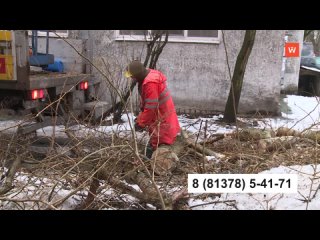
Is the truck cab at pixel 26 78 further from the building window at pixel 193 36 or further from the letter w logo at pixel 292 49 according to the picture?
the letter w logo at pixel 292 49

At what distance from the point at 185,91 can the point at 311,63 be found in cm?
809

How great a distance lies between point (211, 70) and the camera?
32.5 ft

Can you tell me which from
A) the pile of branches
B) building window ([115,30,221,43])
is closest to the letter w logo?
building window ([115,30,221,43])

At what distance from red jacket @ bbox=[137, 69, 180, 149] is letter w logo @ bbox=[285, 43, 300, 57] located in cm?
786

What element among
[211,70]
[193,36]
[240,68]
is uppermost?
[193,36]

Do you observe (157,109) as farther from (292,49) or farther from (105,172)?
(292,49)

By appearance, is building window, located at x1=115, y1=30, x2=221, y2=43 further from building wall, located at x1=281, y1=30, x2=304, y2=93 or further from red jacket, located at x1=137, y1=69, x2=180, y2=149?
red jacket, located at x1=137, y1=69, x2=180, y2=149

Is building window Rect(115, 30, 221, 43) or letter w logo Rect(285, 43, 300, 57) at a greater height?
building window Rect(115, 30, 221, 43)

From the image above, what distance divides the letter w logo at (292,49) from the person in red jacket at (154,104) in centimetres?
787

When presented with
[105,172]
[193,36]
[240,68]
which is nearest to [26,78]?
[105,172]

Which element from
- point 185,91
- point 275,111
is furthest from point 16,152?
point 275,111

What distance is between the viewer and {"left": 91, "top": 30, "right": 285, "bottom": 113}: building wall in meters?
9.73

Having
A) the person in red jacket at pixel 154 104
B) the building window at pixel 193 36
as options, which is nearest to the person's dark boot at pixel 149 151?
the person in red jacket at pixel 154 104

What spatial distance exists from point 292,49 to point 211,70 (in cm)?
323
